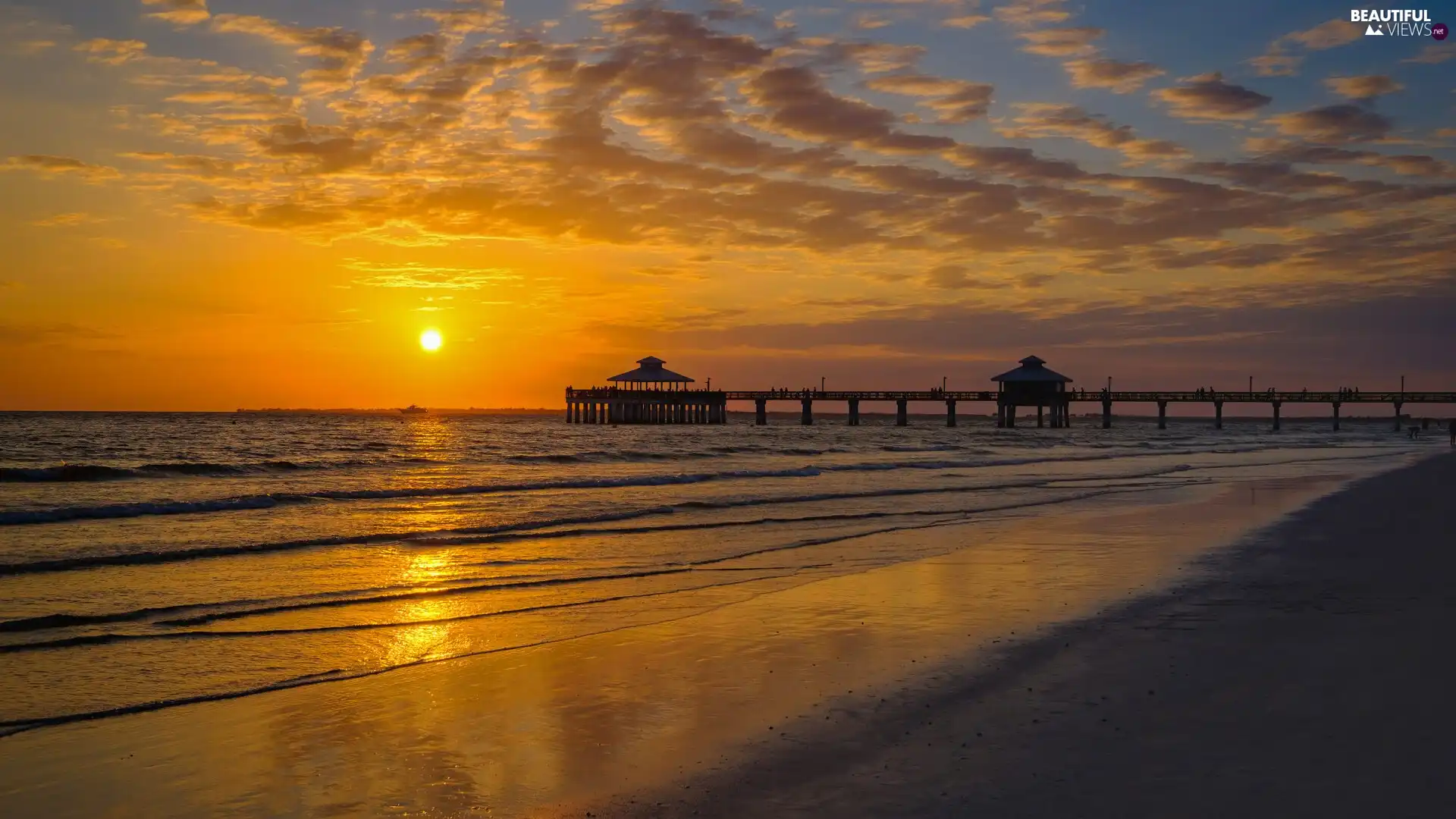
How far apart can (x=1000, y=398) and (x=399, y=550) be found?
4137 inches

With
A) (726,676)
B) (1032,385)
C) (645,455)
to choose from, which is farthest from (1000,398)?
(726,676)

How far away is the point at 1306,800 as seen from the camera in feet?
17.8

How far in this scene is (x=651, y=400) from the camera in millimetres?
121375

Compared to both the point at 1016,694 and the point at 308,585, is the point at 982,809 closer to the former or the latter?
the point at 1016,694

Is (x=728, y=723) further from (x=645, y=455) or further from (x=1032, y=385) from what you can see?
(x=1032, y=385)

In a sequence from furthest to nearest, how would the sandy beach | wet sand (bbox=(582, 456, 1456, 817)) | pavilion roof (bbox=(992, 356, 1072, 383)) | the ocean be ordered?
pavilion roof (bbox=(992, 356, 1072, 383)) → the ocean → the sandy beach → wet sand (bbox=(582, 456, 1456, 817))

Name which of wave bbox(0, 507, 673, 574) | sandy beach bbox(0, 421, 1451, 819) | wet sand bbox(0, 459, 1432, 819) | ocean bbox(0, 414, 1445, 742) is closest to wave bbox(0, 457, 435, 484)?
ocean bbox(0, 414, 1445, 742)

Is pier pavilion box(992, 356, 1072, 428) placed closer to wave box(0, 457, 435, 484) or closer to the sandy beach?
wave box(0, 457, 435, 484)

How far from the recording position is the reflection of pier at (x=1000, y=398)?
114m

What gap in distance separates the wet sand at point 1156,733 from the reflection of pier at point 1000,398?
346 ft

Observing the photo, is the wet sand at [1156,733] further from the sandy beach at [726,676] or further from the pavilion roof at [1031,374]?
the pavilion roof at [1031,374]

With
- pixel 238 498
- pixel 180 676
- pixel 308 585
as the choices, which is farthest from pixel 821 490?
pixel 180 676

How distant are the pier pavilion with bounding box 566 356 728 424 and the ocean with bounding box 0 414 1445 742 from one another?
71229mm

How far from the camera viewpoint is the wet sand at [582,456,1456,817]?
5551 millimetres
